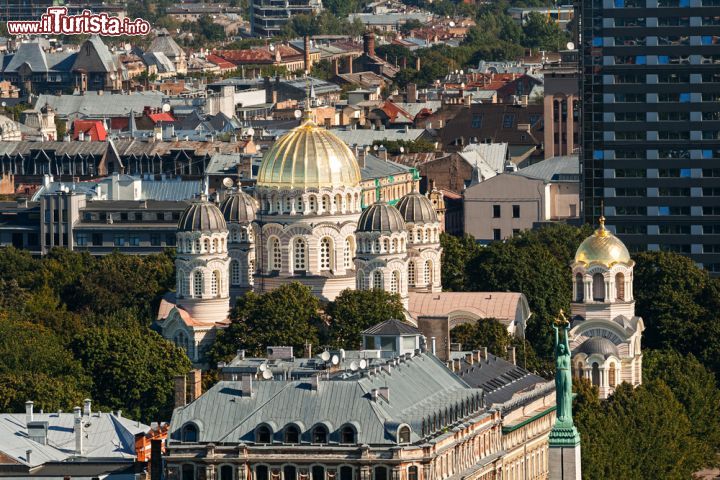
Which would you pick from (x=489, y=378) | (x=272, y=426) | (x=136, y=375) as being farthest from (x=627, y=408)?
(x=272, y=426)

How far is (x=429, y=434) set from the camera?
141 m

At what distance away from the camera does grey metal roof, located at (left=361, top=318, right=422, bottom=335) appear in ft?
575

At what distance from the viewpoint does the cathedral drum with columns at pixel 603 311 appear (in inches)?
7530

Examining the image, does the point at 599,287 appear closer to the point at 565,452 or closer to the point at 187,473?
the point at 187,473

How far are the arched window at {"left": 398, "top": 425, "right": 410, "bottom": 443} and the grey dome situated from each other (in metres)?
52.5

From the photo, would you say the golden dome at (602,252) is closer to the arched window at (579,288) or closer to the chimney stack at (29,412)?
the arched window at (579,288)

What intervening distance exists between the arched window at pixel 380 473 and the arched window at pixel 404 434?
4.69ft

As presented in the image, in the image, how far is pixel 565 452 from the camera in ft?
372

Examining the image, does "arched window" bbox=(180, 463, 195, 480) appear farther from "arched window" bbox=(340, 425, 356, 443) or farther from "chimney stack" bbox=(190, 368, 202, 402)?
"chimney stack" bbox=(190, 368, 202, 402)

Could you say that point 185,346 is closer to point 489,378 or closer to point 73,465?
point 489,378

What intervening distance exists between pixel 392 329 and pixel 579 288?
68.1 ft

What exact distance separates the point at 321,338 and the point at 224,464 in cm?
5355

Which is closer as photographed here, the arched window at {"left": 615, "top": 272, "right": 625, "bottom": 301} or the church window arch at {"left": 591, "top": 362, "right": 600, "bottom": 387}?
the church window arch at {"left": 591, "top": 362, "right": 600, "bottom": 387}

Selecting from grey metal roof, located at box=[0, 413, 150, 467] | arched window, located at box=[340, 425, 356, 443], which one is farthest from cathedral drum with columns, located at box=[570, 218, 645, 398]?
arched window, located at box=[340, 425, 356, 443]
